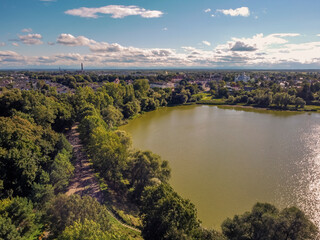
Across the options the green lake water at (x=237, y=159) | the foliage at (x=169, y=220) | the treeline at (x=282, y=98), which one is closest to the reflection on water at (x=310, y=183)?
the green lake water at (x=237, y=159)

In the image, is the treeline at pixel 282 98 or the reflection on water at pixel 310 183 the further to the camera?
the treeline at pixel 282 98

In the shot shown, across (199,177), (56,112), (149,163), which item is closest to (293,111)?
(199,177)

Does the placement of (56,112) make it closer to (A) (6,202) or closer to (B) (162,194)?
(A) (6,202)

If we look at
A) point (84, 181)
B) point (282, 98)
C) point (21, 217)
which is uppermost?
point (282, 98)

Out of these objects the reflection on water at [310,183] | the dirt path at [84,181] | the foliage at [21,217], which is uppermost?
the foliage at [21,217]

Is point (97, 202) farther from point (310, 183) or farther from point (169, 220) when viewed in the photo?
point (310, 183)

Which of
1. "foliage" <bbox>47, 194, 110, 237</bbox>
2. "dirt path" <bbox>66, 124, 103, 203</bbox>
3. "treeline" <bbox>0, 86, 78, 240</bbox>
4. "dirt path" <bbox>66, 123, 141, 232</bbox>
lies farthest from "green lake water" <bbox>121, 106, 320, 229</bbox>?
"treeline" <bbox>0, 86, 78, 240</bbox>

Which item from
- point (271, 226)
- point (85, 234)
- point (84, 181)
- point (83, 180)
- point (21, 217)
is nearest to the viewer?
point (85, 234)

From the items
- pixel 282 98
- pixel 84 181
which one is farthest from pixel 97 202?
pixel 282 98

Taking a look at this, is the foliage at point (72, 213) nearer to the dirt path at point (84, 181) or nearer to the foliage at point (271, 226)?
the dirt path at point (84, 181)
